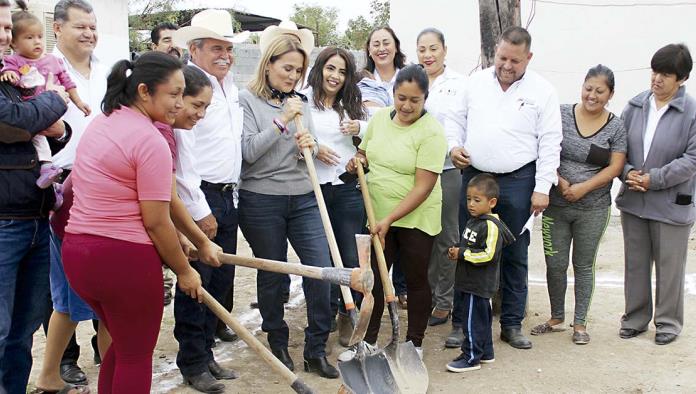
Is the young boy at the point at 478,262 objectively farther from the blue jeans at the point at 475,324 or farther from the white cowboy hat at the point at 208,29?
the white cowboy hat at the point at 208,29

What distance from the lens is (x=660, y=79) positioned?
4957 mm

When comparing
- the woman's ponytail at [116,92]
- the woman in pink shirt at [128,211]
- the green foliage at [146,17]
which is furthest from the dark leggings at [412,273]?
the green foliage at [146,17]

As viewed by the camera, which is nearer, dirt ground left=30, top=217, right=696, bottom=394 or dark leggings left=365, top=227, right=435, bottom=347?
dirt ground left=30, top=217, right=696, bottom=394

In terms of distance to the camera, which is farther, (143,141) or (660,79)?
(660,79)

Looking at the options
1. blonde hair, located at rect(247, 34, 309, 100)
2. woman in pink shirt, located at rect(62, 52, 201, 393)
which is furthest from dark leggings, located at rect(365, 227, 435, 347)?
woman in pink shirt, located at rect(62, 52, 201, 393)

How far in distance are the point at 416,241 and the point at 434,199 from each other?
0.29m

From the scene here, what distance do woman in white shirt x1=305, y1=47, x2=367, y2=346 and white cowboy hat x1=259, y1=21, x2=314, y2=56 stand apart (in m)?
0.13

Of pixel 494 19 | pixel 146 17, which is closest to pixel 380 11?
pixel 146 17

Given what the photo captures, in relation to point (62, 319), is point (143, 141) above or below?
above

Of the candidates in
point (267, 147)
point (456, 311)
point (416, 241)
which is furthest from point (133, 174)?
point (456, 311)

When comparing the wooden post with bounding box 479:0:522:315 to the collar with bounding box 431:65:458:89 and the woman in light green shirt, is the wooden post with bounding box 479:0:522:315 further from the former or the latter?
the woman in light green shirt

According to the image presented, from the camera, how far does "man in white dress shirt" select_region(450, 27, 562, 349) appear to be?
480 cm

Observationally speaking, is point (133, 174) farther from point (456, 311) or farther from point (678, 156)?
point (678, 156)

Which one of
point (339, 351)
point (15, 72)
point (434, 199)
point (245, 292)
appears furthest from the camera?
point (245, 292)
